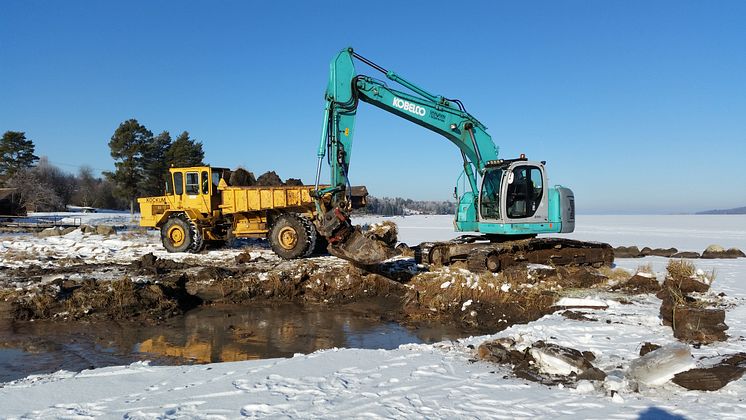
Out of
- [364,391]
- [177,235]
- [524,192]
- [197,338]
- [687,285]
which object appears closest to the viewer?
[364,391]

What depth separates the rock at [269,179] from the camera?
19188 millimetres

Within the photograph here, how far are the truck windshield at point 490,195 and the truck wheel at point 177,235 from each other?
934 centimetres

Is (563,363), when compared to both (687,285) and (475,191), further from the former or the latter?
(475,191)

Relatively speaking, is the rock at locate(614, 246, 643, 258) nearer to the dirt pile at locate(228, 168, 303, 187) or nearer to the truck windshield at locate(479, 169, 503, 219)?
the truck windshield at locate(479, 169, 503, 219)

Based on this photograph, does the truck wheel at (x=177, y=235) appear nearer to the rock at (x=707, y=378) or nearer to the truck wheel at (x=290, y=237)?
the truck wheel at (x=290, y=237)

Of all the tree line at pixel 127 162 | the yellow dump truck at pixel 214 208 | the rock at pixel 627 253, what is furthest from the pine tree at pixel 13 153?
the rock at pixel 627 253

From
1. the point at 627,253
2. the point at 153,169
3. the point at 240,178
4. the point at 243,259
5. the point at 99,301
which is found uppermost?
the point at 153,169

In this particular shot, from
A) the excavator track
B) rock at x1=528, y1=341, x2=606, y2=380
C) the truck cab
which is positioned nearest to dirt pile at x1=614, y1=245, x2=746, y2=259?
the excavator track

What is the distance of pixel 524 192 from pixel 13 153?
2301 inches

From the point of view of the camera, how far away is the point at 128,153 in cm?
4572

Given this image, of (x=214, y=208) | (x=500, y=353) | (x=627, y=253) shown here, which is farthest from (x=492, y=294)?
(x=214, y=208)

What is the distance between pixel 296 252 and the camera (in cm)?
1498

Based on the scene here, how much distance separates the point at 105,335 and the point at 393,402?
6299 mm

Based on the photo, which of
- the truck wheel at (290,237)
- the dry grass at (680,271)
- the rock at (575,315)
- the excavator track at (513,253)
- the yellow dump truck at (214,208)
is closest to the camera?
the rock at (575,315)
